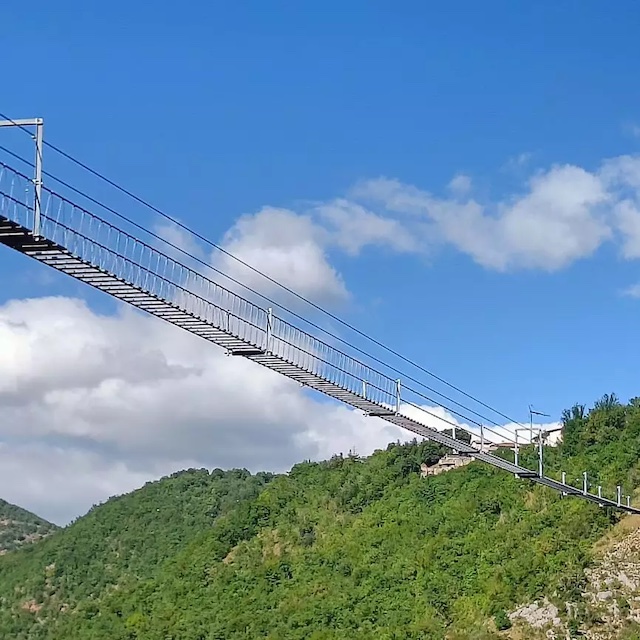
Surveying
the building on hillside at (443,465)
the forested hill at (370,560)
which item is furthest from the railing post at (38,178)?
the building on hillside at (443,465)

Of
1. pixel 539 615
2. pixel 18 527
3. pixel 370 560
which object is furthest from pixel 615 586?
pixel 18 527

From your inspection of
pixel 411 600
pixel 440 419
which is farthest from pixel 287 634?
pixel 440 419

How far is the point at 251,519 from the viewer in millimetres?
68500

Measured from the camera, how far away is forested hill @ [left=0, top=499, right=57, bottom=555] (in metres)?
145

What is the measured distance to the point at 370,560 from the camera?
176 ft

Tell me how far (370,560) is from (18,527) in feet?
360

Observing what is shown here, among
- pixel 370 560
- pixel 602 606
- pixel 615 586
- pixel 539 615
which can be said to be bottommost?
pixel 539 615

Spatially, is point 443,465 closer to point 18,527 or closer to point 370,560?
point 370,560

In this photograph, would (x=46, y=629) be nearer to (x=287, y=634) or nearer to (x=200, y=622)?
(x=200, y=622)

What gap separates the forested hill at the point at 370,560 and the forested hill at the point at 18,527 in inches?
2427

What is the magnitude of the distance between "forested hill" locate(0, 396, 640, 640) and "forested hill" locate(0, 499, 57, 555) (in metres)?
61.6

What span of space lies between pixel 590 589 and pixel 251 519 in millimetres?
30711

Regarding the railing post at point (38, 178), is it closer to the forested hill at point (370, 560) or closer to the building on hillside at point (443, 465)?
the forested hill at point (370, 560)

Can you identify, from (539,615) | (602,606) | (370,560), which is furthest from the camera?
(370,560)
